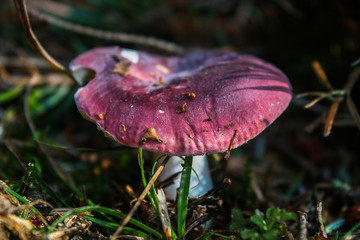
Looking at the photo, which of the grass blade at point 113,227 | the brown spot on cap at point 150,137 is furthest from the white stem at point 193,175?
the brown spot on cap at point 150,137

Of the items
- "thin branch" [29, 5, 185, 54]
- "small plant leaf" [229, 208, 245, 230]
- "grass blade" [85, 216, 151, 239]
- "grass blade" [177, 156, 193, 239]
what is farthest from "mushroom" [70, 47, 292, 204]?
"thin branch" [29, 5, 185, 54]

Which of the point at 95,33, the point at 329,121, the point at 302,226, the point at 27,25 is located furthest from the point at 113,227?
the point at 95,33

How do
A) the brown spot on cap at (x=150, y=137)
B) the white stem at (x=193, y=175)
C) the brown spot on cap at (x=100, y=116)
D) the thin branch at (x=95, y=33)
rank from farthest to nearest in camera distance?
the thin branch at (x=95, y=33) → the white stem at (x=193, y=175) → the brown spot on cap at (x=100, y=116) → the brown spot on cap at (x=150, y=137)

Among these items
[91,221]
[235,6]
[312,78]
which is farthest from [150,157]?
[235,6]

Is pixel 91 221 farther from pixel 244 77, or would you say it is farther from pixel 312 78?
pixel 312 78

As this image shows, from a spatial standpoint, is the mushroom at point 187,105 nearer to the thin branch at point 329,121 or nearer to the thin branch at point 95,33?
the thin branch at point 329,121

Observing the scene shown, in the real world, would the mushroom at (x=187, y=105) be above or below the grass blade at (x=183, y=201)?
above

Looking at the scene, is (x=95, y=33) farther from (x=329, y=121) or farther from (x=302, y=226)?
(x=302, y=226)
